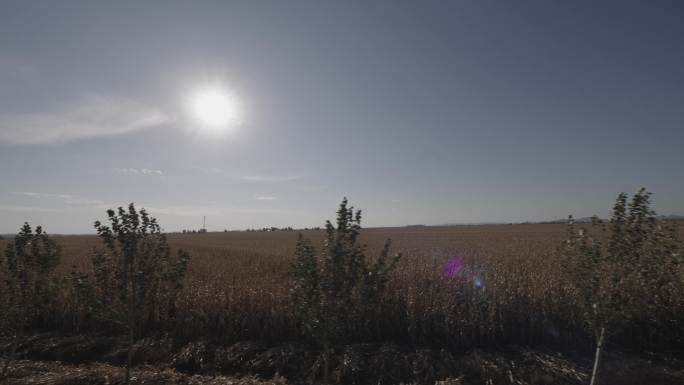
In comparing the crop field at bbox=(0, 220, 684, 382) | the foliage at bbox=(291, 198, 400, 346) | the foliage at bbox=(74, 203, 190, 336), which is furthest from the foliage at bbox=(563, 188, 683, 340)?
the foliage at bbox=(74, 203, 190, 336)

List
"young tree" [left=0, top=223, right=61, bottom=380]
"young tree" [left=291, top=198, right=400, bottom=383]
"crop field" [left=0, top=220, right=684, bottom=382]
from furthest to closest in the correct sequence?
"crop field" [left=0, top=220, right=684, bottom=382]
"young tree" [left=0, top=223, right=61, bottom=380]
"young tree" [left=291, top=198, right=400, bottom=383]

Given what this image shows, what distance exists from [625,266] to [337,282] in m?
5.50

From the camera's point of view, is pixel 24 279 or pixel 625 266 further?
pixel 24 279

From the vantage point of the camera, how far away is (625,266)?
19.6 feet

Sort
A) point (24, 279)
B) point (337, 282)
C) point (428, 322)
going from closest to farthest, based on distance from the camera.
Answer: point (337, 282)
point (24, 279)
point (428, 322)

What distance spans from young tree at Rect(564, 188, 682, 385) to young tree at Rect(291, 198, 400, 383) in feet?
13.8

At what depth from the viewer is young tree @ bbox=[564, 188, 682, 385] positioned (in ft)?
19.4

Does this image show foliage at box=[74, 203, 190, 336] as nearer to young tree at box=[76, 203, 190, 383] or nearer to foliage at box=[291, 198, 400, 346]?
young tree at box=[76, 203, 190, 383]

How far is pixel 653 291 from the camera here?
19.8 feet

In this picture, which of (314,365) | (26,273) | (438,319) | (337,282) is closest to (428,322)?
(438,319)

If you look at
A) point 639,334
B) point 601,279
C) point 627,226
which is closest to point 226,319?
point 601,279

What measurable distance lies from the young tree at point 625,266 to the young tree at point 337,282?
4220mm

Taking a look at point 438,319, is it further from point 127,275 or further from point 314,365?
point 127,275

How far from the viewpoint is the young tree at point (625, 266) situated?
591 centimetres
